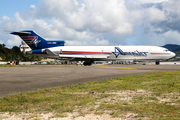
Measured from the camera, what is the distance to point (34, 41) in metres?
47.8

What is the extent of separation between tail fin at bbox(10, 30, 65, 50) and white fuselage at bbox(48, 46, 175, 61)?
8.43ft

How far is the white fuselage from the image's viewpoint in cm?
4625

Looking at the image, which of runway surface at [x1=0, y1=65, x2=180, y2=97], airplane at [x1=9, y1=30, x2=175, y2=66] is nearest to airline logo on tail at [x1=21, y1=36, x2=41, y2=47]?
airplane at [x1=9, y1=30, x2=175, y2=66]

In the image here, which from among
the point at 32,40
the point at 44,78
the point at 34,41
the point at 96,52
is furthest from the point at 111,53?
the point at 44,78

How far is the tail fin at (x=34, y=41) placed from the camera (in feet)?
155

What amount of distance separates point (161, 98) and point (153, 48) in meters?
42.3

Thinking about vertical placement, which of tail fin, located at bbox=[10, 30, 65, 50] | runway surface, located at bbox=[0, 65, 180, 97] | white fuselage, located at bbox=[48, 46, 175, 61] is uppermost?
tail fin, located at bbox=[10, 30, 65, 50]

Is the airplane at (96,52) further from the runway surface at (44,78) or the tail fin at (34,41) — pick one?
the runway surface at (44,78)

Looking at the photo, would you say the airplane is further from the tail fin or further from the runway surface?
the runway surface

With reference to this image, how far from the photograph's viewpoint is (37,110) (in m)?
5.96

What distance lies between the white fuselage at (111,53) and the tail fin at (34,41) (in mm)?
2571

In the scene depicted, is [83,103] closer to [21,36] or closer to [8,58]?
[21,36]

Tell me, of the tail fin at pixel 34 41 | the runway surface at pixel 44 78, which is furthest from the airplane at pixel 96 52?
the runway surface at pixel 44 78

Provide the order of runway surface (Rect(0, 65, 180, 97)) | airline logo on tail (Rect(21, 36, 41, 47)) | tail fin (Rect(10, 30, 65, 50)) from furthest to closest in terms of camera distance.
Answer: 1. airline logo on tail (Rect(21, 36, 41, 47))
2. tail fin (Rect(10, 30, 65, 50))
3. runway surface (Rect(0, 65, 180, 97))
